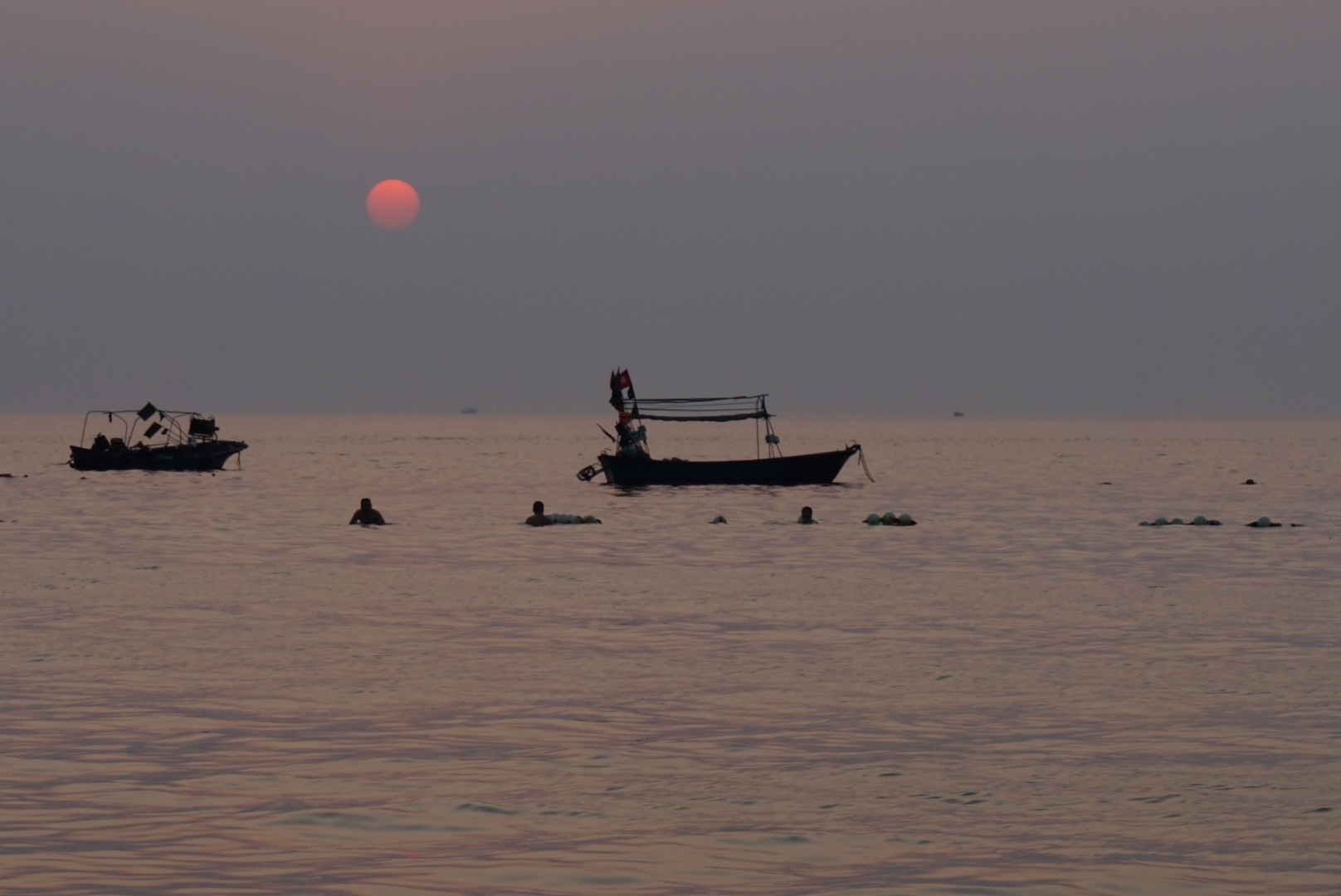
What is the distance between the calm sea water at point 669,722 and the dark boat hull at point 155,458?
5779cm

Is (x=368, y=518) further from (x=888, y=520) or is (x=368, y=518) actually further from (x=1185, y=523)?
(x=1185, y=523)

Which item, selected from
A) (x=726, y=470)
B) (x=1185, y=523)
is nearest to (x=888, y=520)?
(x=1185, y=523)

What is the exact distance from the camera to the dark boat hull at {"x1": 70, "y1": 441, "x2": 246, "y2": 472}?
100m

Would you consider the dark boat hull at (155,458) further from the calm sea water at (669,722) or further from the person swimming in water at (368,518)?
the calm sea water at (669,722)

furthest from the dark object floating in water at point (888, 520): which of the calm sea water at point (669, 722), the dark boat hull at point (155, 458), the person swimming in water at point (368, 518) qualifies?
the dark boat hull at point (155, 458)

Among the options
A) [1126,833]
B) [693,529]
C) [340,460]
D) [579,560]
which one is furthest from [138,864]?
[340,460]

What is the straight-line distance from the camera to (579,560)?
40.9m

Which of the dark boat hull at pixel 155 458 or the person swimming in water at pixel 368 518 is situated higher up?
the dark boat hull at pixel 155 458

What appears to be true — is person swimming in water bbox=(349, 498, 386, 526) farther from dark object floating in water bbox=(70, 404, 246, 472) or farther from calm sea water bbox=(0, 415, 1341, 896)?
dark object floating in water bbox=(70, 404, 246, 472)

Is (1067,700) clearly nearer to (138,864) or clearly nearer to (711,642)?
(711,642)

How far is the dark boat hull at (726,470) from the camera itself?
3162 inches

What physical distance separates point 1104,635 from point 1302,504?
50054mm

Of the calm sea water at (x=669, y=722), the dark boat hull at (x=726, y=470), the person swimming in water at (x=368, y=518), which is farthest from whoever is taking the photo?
the dark boat hull at (x=726, y=470)

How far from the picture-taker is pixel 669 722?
17.3 metres
